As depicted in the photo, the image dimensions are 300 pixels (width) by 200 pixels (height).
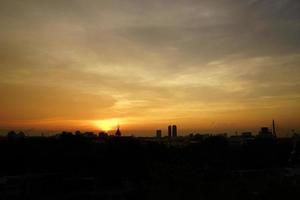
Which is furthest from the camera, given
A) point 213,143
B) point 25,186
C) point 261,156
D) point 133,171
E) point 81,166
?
point 213,143

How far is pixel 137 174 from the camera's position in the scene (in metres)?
40.6

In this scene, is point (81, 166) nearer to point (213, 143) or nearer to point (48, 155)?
point (48, 155)

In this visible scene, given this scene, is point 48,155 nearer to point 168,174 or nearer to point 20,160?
point 20,160

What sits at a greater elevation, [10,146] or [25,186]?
[10,146]

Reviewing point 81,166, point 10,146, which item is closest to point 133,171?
point 81,166

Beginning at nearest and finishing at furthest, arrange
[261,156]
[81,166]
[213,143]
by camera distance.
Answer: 1. [81,166]
2. [261,156]
3. [213,143]

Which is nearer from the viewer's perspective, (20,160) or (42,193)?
(42,193)

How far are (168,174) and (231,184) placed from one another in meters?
2.28

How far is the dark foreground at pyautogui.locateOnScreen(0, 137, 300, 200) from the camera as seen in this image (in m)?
12.0

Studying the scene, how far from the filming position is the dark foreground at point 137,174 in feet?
39.4

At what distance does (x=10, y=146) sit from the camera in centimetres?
5388

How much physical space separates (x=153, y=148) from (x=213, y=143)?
22.9 m

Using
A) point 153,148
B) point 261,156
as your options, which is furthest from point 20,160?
point 261,156

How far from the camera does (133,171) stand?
139 ft
